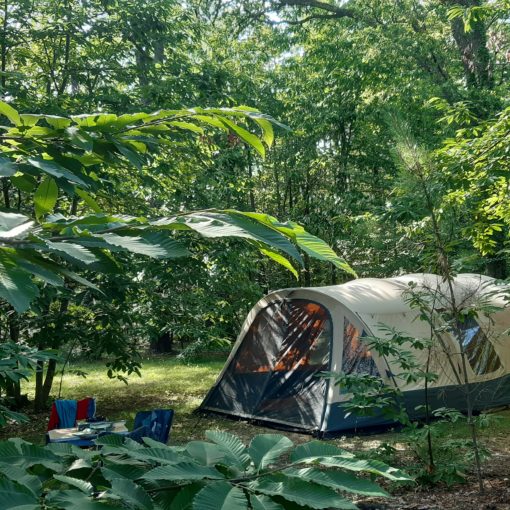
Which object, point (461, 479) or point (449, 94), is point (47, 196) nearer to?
point (461, 479)

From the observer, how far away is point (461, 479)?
4.15 meters

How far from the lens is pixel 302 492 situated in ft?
2.48

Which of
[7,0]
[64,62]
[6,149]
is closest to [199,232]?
[6,149]

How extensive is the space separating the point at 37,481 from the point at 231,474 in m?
0.25

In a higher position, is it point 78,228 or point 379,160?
point 379,160

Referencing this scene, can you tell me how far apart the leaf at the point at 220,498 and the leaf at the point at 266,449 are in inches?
3.8

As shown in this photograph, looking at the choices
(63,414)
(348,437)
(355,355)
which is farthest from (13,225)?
(355,355)

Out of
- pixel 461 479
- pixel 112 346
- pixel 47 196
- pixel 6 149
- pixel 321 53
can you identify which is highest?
pixel 321 53

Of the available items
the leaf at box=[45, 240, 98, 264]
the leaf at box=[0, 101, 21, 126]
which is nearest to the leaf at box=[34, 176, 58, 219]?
the leaf at box=[0, 101, 21, 126]

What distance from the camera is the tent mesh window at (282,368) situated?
659 cm

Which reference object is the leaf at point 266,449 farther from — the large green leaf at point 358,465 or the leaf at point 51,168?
the leaf at point 51,168

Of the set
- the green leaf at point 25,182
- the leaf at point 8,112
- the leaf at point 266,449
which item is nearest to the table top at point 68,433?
the green leaf at point 25,182

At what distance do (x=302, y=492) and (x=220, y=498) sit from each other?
0.10 metres

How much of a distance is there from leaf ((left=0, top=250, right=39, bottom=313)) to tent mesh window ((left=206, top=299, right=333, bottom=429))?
19.0 ft
